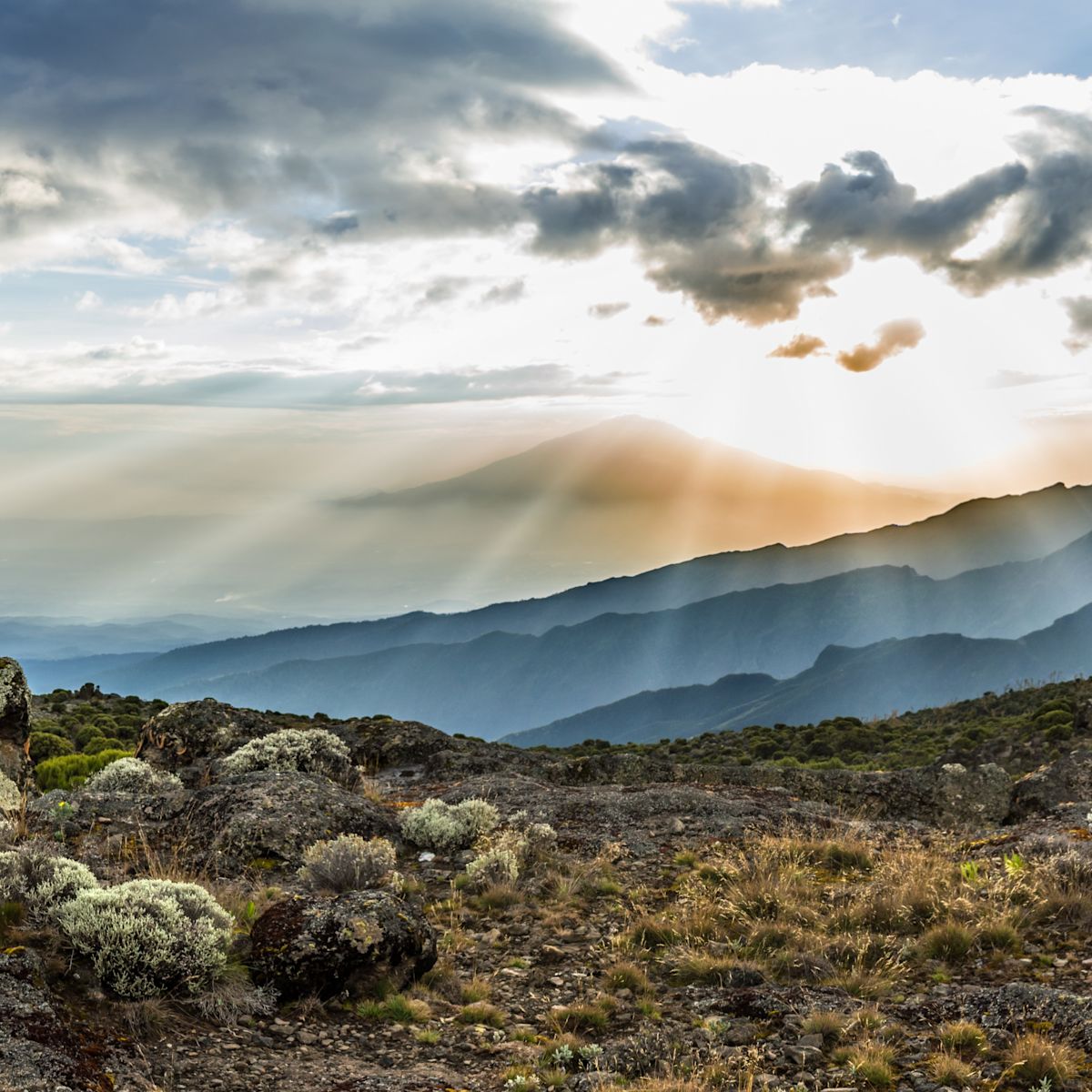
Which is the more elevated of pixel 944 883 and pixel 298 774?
pixel 298 774

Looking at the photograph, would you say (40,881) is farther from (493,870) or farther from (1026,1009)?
(1026,1009)

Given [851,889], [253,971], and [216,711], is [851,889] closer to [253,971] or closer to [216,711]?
[253,971]

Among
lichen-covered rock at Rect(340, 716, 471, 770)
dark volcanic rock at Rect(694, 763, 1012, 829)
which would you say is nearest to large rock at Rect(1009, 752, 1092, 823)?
dark volcanic rock at Rect(694, 763, 1012, 829)

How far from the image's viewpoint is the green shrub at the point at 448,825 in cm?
1428

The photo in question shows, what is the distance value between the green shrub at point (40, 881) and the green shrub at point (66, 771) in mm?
15139

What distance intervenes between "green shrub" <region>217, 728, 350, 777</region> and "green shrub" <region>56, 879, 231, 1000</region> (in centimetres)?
1073

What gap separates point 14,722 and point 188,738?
17.1ft

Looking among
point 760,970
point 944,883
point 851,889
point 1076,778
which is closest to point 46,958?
point 760,970

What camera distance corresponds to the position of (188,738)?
22219 mm

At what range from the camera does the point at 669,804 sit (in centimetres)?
1744

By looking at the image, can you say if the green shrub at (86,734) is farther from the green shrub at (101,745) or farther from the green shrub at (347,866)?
the green shrub at (347,866)

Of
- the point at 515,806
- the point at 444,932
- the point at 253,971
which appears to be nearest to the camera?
the point at 253,971

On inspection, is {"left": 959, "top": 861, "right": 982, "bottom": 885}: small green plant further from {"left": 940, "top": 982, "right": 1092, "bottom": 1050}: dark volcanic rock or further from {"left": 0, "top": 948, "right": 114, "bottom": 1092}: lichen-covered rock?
{"left": 0, "top": 948, "right": 114, "bottom": 1092}: lichen-covered rock

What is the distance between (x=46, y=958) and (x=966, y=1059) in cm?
760
